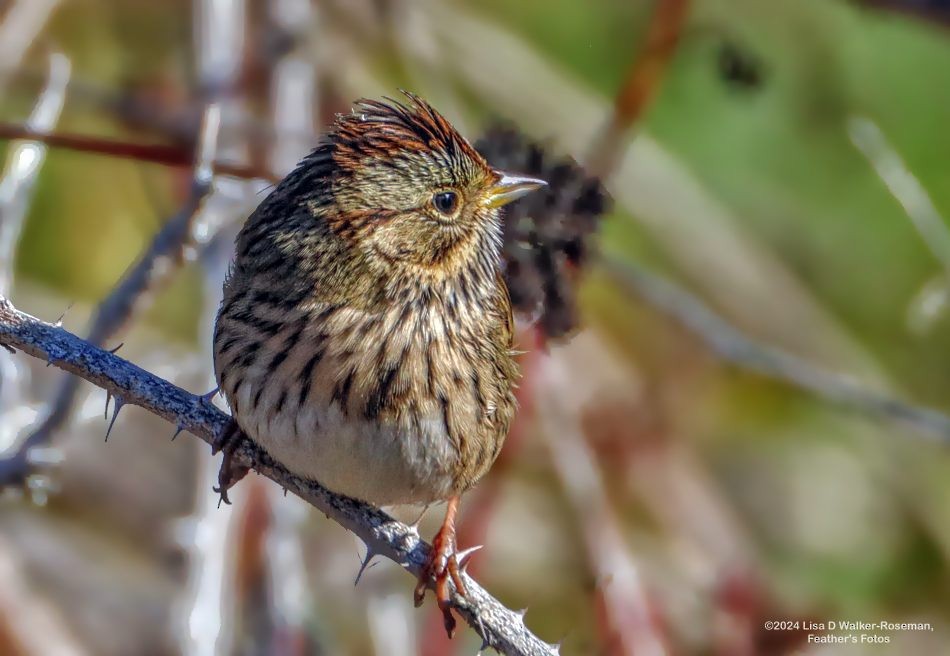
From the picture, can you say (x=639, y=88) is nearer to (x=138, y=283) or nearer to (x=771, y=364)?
(x=771, y=364)

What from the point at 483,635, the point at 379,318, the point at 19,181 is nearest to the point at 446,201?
the point at 379,318

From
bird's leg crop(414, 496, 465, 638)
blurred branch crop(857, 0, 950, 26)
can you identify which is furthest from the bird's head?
blurred branch crop(857, 0, 950, 26)

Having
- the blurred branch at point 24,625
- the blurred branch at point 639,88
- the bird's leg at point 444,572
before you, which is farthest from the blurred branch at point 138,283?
the blurred branch at point 639,88

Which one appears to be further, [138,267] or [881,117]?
[881,117]

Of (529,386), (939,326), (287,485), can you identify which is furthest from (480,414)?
(939,326)

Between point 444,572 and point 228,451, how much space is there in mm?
650

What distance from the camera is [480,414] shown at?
348 cm

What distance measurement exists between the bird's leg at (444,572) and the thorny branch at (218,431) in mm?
24

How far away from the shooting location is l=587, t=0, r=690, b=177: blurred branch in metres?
4.73

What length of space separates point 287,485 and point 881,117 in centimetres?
475

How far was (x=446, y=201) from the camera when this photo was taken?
353 centimetres

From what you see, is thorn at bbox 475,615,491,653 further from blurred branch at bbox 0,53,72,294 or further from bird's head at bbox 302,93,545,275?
blurred branch at bbox 0,53,72,294

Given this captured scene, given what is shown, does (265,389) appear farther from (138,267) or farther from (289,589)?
(289,589)

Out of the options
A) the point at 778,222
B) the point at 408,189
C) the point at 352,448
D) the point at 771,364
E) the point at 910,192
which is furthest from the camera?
the point at 778,222
